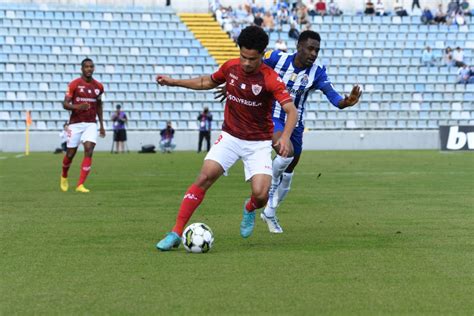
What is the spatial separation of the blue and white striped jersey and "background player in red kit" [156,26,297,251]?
1.62m

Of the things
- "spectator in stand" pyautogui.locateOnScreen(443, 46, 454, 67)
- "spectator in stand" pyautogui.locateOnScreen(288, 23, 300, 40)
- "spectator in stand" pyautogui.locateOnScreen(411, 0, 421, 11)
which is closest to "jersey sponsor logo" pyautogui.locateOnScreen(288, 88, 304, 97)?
"spectator in stand" pyautogui.locateOnScreen(288, 23, 300, 40)

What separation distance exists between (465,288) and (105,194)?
A: 10888mm

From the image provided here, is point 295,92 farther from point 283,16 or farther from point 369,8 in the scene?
point 369,8

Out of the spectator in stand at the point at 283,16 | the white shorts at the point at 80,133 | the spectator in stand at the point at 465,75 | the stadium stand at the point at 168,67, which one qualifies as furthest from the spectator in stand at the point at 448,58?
the white shorts at the point at 80,133

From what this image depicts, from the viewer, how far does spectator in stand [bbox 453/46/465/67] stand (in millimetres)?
47875

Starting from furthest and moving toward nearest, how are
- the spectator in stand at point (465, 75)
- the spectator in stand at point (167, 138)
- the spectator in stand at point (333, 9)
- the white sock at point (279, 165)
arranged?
the spectator in stand at point (333, 9), the spectator in stand at point (465, 75), the spectator in stand at point (167, 138), the white sock at point (279, 165)

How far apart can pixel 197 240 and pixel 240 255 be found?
449mm

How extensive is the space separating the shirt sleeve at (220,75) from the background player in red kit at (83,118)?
8730mm

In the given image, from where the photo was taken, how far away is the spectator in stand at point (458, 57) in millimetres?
47875

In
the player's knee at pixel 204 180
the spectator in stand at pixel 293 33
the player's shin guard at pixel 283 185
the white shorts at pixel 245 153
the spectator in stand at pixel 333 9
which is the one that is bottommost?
the spectator in stand at pixel 293 33

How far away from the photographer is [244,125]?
33.8 feet

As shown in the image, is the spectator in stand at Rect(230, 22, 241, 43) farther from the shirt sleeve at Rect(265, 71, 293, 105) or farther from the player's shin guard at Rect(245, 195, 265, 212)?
the shirt sleeve at Rect(265, 71, 293, 105)

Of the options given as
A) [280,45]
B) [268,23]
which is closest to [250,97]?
[280,45]

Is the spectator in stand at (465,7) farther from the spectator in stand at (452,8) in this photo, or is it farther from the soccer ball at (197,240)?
the soccer ball at (197,240)
